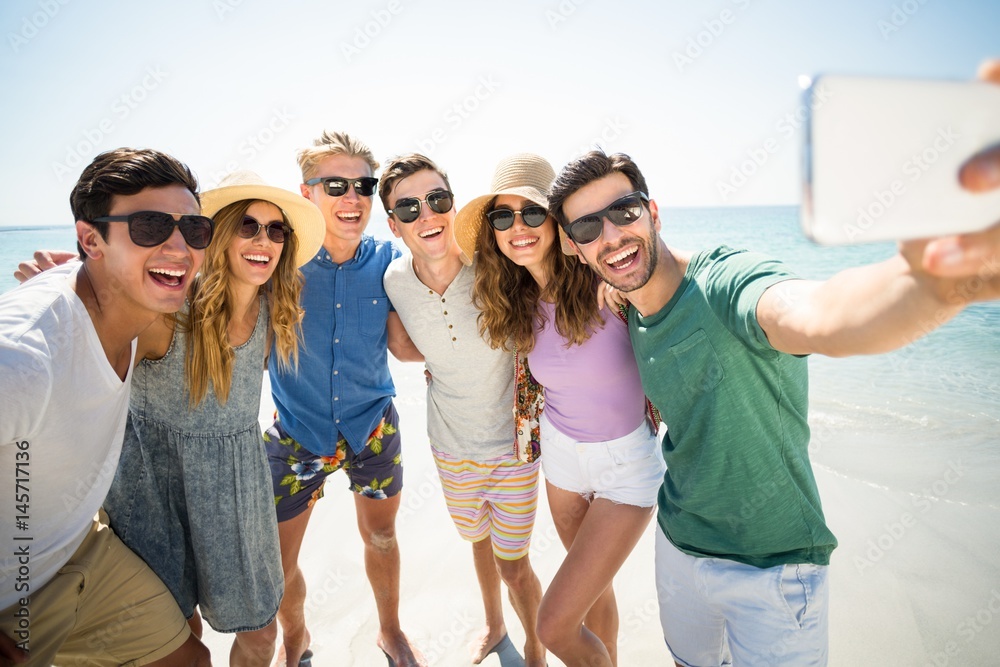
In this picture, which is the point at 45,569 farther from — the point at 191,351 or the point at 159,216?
the point at 159,216

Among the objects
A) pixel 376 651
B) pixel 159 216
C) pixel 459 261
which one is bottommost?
pixel 376 651

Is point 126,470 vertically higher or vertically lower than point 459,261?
lower

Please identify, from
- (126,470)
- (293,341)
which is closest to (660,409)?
(293,341)

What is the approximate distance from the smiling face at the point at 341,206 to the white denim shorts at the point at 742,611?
2.96 metres

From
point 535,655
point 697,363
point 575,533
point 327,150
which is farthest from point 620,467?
point 327,150

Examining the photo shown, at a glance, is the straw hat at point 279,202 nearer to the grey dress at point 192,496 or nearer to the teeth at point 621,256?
the grey dress at point 192,496

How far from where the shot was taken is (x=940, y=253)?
3.17ft

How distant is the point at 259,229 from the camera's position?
3098 mm

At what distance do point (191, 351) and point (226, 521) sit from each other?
91 cm

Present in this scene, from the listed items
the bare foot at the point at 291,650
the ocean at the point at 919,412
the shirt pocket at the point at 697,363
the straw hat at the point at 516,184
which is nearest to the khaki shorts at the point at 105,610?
the bare foot at the point at 291,650

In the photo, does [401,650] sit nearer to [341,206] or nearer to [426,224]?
[426,224]

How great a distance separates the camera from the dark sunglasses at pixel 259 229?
3061 mm

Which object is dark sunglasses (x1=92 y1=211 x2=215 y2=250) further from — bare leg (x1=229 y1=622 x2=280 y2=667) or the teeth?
bare leg (x1=229 y1=622 x2=280 y2=667)

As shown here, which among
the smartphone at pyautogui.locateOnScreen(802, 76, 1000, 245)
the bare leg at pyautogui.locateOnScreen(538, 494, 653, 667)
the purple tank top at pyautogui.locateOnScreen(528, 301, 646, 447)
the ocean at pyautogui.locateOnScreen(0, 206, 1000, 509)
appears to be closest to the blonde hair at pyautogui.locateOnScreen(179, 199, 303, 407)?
the purple tank top at pyautogui.locateOnScreen(528, 301, 646, 447)
